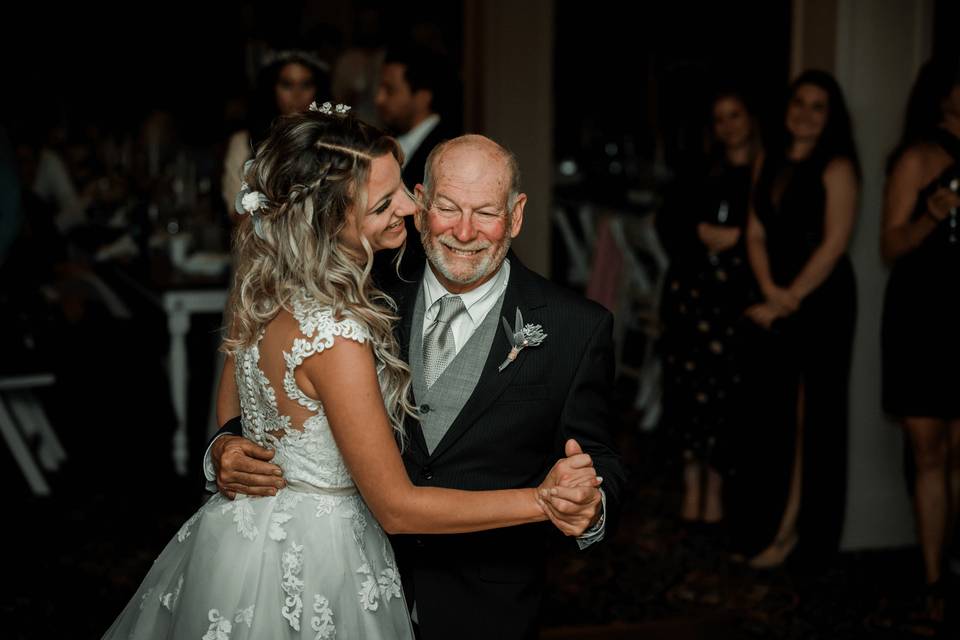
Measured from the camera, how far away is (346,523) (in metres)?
2.12

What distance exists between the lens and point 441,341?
7.40 feet

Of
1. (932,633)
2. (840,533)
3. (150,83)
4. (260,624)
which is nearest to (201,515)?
(260,624)

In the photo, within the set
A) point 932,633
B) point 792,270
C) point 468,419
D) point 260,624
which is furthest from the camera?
point 792,270

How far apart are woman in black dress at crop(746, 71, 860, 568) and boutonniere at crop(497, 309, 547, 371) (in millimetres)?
2165

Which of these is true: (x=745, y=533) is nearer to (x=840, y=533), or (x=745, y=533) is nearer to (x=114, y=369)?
(x=840, y=533)

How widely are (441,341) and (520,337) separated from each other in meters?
0.16

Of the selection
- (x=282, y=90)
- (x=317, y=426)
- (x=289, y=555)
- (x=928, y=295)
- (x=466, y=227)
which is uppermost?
(x=282, y=90)

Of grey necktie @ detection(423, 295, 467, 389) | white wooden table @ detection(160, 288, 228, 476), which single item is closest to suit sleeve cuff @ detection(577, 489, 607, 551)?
grey necktie @ detection(423, 295, 467, 389)

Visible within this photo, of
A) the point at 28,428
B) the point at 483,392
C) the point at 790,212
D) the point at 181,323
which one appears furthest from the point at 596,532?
the point at 28,428

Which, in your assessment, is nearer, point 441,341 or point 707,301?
point 441,341

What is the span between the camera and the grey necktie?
2.25 metres

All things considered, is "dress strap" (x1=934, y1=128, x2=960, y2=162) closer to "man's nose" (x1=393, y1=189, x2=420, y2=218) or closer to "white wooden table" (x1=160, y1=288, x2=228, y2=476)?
"man's nose" (x1=393, y1=189, x2=420, y2=218)

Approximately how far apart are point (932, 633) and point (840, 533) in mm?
692

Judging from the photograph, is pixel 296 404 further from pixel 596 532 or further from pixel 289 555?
pixel 596 532
